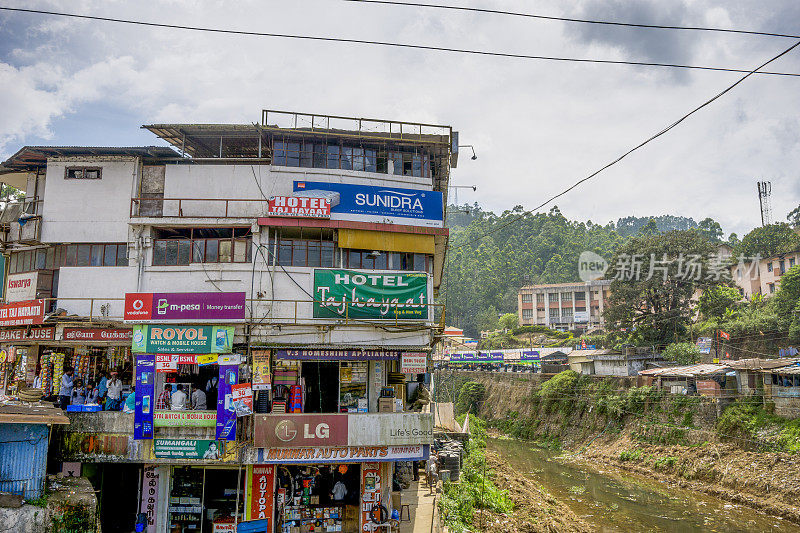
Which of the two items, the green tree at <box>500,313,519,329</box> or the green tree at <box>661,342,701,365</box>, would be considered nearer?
the green tree at <box>661,342,701,365</box>

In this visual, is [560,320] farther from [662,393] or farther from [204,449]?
[204,449]

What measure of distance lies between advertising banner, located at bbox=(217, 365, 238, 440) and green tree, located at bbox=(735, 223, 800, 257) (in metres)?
67.2

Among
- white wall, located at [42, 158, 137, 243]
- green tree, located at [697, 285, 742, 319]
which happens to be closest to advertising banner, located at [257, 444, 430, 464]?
white wall, located at [42, 158, 137, 243]

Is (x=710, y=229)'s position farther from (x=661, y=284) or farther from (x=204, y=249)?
(x=204, y=249)

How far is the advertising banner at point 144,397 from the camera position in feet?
58.1

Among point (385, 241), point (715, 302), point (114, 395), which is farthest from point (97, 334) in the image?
point (715, 302)

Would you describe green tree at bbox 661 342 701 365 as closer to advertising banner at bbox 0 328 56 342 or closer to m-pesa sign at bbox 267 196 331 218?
m-pesa sign at bbox 267 196 331 218

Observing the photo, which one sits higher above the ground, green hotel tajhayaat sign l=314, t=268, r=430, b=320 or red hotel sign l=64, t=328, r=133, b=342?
green hotel tajhayaat sign l=314, t=268, r=430, b=320

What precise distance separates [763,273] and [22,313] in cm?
7294

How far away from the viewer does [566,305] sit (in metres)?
Result: 97.7

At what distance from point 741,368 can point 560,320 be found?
62.2 meters

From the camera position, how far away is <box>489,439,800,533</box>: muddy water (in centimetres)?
2512

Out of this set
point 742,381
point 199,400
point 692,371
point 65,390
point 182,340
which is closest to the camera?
point 182,340

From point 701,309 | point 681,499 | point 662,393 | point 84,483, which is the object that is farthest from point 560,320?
point 84,483
